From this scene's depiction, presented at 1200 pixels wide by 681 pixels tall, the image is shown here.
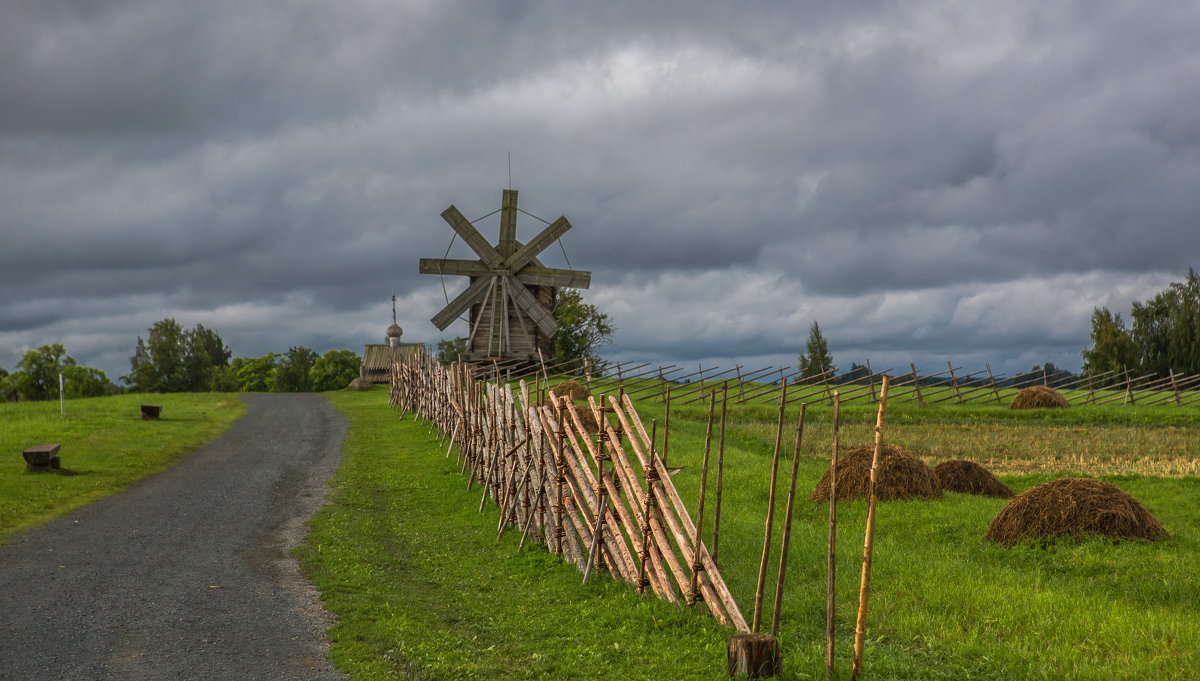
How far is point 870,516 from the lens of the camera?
260 inches

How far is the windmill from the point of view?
4050cm

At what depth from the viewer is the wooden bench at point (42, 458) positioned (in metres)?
20.1

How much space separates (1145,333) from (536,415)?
67099 mm

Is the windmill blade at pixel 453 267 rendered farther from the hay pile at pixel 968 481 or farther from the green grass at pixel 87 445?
the hay pile at pixel 968 481

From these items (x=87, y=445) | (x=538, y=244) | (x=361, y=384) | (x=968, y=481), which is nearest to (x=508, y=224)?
(x=538, y=244)

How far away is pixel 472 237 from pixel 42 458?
22968 millimetres

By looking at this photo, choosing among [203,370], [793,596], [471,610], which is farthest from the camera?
[203,370]

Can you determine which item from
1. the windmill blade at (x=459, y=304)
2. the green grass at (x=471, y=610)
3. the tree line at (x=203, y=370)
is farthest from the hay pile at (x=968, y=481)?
the tree line at (x=203, y=370)

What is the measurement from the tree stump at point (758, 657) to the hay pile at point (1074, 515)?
24.2 ft

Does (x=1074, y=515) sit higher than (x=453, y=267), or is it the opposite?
(x=453, y=267)

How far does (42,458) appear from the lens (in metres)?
20.4

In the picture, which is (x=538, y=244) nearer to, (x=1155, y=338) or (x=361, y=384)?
(x=361, y=384)

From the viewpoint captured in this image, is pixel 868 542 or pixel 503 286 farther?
pixel 503 286

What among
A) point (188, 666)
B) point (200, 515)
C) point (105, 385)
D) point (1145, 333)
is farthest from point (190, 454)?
point (1145, 333)
